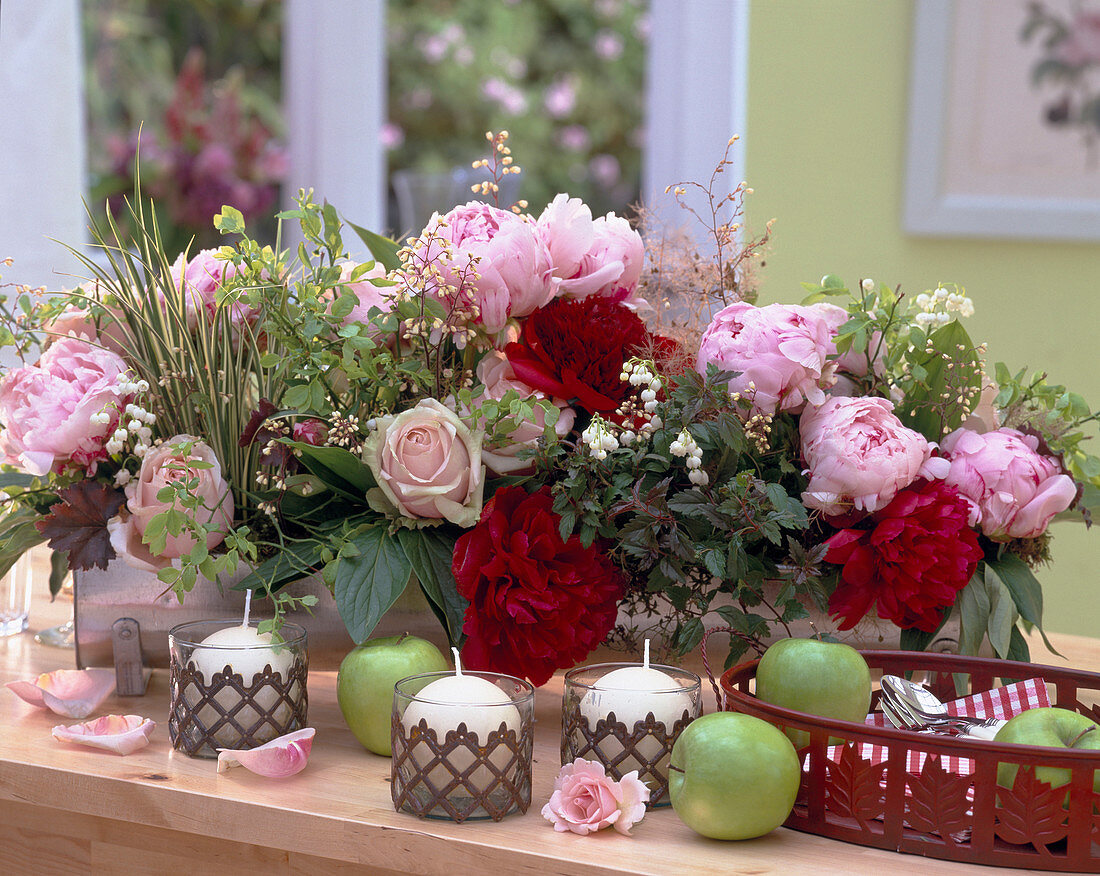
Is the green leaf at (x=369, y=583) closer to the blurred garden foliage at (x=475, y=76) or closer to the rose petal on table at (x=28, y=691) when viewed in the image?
the rose petal on table at (x=28, y=691)

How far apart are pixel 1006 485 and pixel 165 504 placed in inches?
24.0

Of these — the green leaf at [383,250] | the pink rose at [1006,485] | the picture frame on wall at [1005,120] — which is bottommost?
the pink rose at [1006,485]

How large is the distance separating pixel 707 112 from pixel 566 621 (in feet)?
5.51

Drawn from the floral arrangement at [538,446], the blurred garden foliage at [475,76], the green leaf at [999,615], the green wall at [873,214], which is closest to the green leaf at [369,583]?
the floral arrangement at [538,446]

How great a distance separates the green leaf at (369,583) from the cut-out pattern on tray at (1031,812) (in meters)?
0.40

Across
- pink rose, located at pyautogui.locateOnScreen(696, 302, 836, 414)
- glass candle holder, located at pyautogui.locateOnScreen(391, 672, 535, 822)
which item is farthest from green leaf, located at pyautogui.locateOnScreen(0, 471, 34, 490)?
pink rose, located at pyautogui.locateOnScreen(696, 302, 836, 414)

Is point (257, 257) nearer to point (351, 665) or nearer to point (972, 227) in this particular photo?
point (351, 665)

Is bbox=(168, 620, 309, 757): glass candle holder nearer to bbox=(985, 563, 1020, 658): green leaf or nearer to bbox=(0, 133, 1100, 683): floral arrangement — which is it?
bbox=(0, 133, 1100, 683): floral arrangement

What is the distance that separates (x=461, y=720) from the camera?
64 centimetres

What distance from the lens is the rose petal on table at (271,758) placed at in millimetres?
710

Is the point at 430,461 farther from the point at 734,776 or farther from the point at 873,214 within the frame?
the point at 873,214

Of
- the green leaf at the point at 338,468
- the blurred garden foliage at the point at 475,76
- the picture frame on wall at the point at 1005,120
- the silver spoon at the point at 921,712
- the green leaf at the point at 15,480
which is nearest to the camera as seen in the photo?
the silver spoon at the point at 921,712

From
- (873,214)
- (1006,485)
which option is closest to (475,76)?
(873,214)

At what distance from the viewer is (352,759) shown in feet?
2.52
